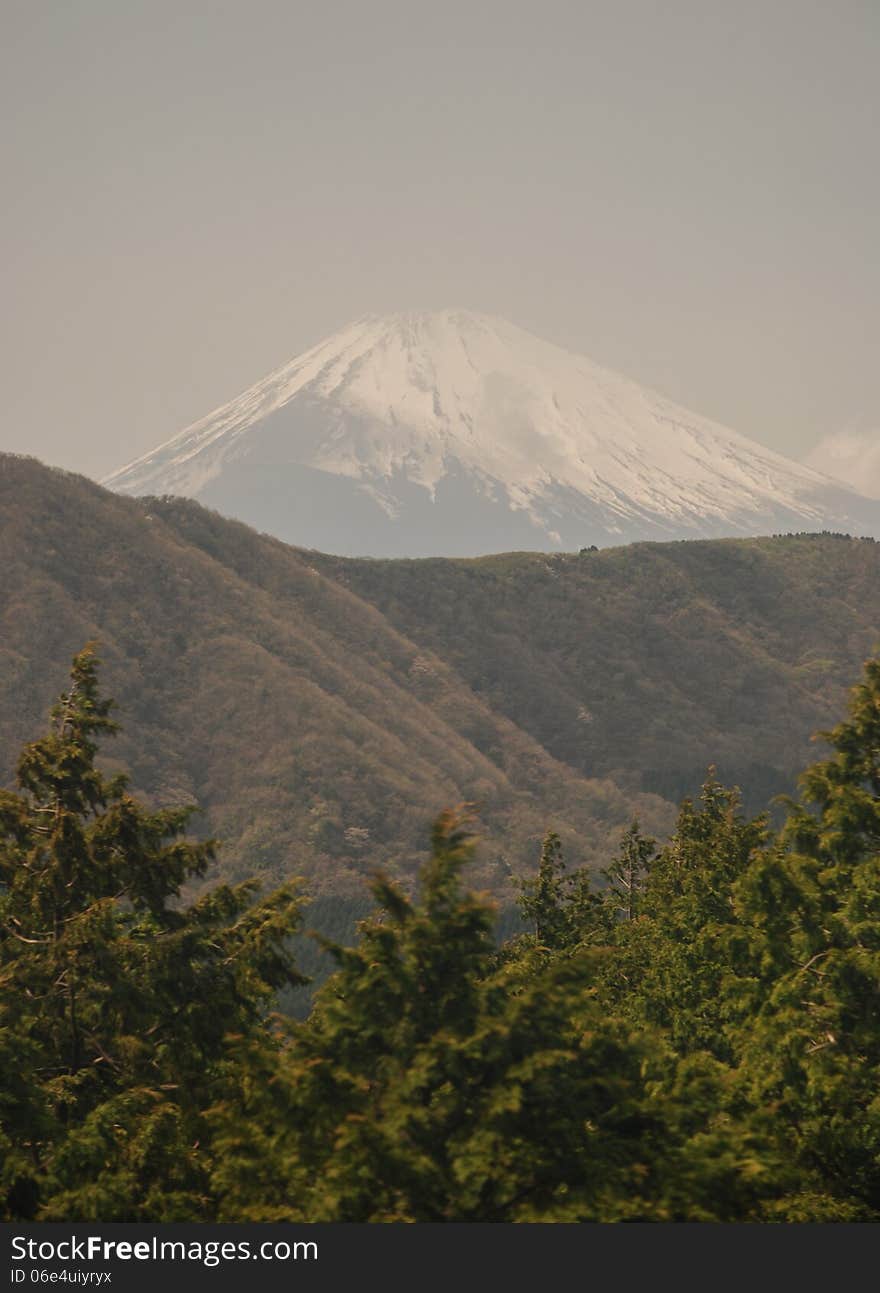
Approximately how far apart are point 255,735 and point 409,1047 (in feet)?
542

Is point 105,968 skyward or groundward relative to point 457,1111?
skyward

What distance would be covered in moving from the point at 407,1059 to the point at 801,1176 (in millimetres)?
4223

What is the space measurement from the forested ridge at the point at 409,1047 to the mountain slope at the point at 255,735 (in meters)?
124

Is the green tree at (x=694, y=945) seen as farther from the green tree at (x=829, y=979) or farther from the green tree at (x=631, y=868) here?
the green tree at (x=631, y=868)

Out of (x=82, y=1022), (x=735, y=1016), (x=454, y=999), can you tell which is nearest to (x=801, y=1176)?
(x=454, y=999)

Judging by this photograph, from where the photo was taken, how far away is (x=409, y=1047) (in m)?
12.8

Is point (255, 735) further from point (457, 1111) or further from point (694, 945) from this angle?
point (457, 1111)

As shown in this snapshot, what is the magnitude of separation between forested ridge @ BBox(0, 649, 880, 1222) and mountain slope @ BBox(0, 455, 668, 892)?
407ft

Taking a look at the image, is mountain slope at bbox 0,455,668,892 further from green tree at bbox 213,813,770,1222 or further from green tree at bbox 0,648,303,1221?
green tree at bbox 213,813,770,1222

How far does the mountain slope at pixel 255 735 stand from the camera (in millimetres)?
160250

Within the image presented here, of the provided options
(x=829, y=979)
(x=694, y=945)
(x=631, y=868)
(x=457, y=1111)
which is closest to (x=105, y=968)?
(x=457, y=1111)

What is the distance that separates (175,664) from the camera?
627 feet

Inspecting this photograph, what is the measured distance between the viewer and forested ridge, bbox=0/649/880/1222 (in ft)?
41.0

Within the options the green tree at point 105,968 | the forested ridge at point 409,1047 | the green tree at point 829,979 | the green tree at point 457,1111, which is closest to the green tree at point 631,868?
the forested ridge at point 409,1047
